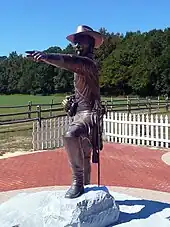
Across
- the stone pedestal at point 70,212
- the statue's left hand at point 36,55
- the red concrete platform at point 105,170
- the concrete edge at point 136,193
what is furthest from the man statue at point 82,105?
the red concrete platform at point 105,170

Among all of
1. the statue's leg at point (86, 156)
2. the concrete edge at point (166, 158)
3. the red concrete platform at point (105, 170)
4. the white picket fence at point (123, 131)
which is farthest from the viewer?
the white picket fence at point (123, 131)

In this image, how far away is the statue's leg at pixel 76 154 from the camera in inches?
203

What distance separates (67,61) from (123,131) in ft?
32.7

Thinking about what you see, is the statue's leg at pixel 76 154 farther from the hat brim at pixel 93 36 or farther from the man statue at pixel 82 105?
the hat brim at pixel 93 36

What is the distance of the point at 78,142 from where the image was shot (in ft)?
17.0

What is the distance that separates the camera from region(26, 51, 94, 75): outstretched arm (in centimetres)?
464

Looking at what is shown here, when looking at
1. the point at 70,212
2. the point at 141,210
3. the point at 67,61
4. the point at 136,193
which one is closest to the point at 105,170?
the point at 136,193

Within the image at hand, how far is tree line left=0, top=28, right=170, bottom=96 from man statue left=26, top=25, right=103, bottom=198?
43.2 m

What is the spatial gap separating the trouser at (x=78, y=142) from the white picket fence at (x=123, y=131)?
26.7ft

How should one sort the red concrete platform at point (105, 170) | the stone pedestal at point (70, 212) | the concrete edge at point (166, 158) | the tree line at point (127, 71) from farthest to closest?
1. the tree line at point (127, 71)
2. the concrete edge at point (166, 158)
3. the red concrete platform at point (105, 170)
4. the stone pedestal at point (70, 212)

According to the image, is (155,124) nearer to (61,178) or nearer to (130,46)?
(61,178)

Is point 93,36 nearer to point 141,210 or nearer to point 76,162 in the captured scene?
point 76,162

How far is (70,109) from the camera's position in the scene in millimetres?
5469

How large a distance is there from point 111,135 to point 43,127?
8.83 feet
